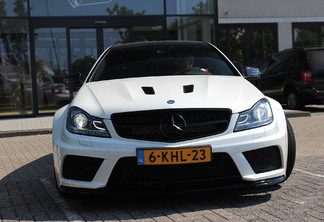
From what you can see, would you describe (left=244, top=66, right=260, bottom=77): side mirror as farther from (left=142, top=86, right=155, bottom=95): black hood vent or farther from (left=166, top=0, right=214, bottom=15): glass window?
(left=166, top=0, right=214, bottom=15): glass window

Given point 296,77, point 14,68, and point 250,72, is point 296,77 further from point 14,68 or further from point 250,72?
point 14,68

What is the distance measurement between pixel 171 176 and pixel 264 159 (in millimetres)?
751

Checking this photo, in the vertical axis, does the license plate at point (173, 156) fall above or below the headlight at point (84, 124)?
below

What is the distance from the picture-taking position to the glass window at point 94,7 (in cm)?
1367

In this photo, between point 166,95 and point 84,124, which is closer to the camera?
point 84,124

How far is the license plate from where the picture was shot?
11.3ft

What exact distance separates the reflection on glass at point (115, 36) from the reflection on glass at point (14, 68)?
2.35 meters

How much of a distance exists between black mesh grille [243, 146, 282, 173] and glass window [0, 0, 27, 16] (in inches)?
452

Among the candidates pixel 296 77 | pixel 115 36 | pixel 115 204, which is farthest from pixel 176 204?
pixel 115 36

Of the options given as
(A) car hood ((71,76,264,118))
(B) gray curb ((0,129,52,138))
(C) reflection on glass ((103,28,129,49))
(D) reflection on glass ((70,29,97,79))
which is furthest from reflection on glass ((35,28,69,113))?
(A) car hood ((71,76,264,118))

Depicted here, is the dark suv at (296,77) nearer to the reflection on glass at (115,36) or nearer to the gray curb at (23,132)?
the reflection on glass at (115,36)

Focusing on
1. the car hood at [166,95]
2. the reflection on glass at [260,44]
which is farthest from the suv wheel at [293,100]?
the car hood at [166,95]

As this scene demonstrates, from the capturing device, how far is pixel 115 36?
1428 centimetres

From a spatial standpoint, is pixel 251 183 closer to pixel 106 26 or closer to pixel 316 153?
pixel 316 153
